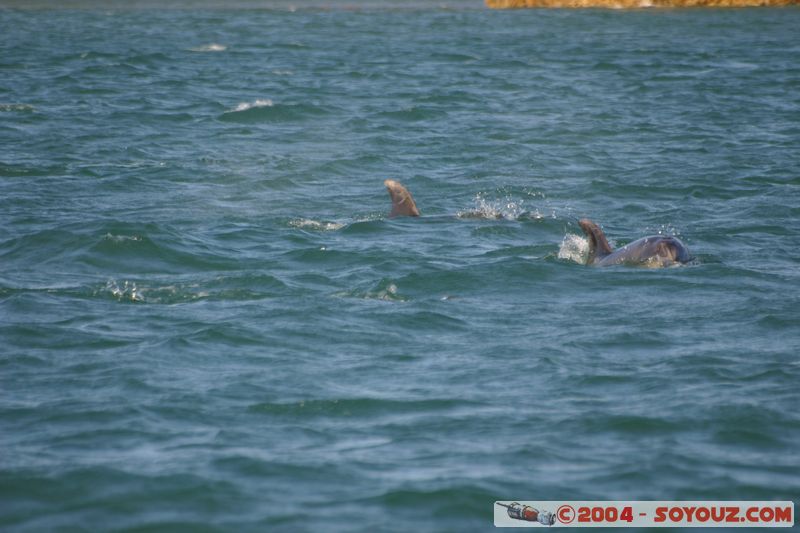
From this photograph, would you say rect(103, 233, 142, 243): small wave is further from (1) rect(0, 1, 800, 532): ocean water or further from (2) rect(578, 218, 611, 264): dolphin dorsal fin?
(2) rect(578, 218, 611, 264): dolphin dorsal fin

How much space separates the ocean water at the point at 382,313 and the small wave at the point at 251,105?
12 centimetres

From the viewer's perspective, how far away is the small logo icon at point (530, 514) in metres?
7.97

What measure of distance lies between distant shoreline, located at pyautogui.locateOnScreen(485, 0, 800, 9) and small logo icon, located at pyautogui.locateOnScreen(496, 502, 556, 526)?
220 feet

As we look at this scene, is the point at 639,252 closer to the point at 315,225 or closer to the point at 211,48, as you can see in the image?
the point at 315,225

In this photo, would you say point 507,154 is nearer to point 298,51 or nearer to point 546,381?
point 546,381

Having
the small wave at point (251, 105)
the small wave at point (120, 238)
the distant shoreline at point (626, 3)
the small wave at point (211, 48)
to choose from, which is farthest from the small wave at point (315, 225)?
the distant shoreline at point (626, 3)

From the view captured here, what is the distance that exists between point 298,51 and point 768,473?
39.4 meters

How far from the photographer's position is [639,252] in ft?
47.1

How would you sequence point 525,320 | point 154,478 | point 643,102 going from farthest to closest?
1. point 643,102
2. point 525,320
3. point 154,478

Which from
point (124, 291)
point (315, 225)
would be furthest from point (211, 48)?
point (124, 291)

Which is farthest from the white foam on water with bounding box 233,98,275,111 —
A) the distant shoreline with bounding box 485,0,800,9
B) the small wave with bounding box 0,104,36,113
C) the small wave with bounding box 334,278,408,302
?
the distant shoreline with bounding box 485,0,800,9

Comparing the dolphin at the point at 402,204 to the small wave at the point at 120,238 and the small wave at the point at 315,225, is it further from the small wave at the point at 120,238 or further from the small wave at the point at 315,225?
the small wave at the point at 120,238

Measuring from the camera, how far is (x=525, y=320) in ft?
40.2

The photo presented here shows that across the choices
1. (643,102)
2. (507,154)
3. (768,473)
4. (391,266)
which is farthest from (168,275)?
(643,102)
